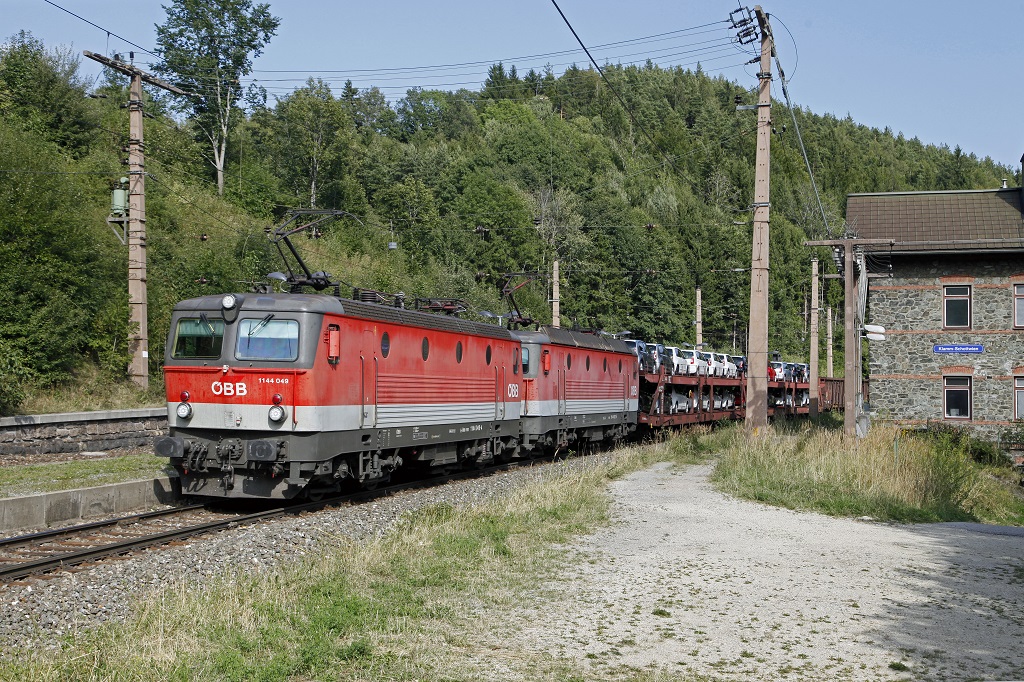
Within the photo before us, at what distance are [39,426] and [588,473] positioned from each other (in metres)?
11.4

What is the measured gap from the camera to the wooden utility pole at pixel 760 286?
21.2 metres

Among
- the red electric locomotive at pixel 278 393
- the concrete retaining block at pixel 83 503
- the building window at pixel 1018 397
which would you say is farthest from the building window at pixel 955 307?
the concrete retaining block at pixel 83 503

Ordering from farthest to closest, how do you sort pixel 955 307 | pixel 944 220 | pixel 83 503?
pixel 944 220, pixel 955 307, pixel 83 503

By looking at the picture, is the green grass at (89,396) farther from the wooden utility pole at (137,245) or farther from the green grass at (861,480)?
the green grass at (861,480)

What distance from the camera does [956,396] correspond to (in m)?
34.1

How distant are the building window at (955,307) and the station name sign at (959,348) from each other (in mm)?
641

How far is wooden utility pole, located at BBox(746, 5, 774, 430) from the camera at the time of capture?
69.6ft

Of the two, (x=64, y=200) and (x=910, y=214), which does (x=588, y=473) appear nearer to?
(x=64, y=200)

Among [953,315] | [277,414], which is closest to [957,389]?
[953,315]

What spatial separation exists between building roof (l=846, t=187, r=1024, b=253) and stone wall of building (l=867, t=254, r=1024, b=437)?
806mm

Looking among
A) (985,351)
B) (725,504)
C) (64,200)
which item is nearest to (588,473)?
(725,504)

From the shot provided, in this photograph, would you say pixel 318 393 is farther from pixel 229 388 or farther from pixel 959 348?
pixel 959 348

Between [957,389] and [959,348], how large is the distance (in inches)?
60.5

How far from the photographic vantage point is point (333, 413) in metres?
14.0
